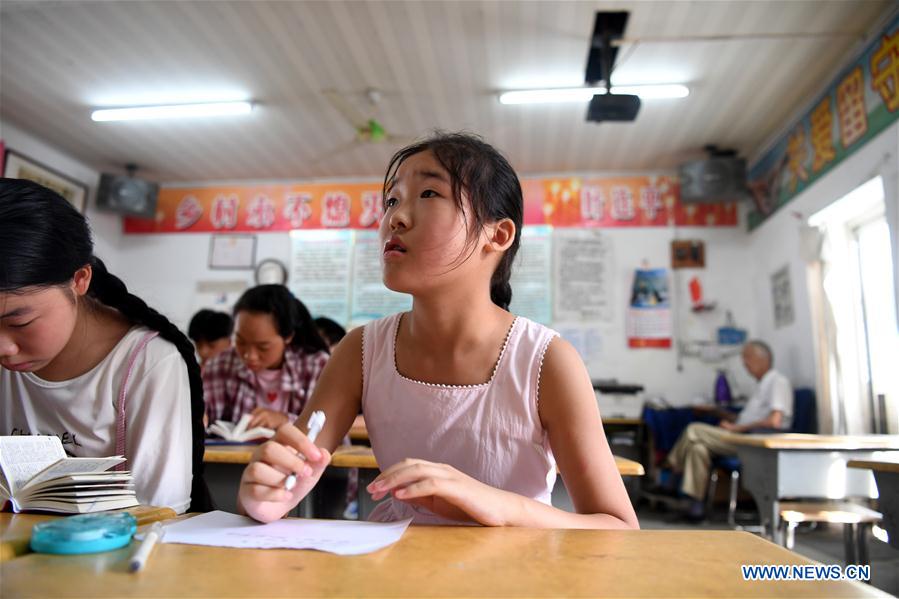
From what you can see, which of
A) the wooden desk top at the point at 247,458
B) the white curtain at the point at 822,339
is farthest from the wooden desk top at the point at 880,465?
the white curtain at the point at 822,339

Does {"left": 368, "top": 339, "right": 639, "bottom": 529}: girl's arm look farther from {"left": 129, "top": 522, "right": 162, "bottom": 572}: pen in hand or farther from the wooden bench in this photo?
the wooden bench

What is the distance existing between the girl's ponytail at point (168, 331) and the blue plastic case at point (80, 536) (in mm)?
598

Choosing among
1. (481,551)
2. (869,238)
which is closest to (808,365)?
(869,238)

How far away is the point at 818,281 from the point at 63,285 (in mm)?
5005

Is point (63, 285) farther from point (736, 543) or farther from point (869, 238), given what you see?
point (869, 238)

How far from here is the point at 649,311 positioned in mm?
Answer: 5891

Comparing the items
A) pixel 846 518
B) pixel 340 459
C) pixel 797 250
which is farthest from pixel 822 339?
pixel 340 459

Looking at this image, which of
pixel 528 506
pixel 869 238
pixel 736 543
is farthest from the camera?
pixel 869 238

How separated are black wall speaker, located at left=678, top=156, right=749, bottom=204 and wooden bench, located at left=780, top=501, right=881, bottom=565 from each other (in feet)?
11.2

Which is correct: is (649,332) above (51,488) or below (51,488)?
above

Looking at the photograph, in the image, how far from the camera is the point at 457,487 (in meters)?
0.75

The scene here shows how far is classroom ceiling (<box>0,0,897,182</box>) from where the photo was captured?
3756 mm

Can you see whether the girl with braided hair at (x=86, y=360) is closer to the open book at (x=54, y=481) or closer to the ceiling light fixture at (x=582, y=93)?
the open book at (x=54, y=481)

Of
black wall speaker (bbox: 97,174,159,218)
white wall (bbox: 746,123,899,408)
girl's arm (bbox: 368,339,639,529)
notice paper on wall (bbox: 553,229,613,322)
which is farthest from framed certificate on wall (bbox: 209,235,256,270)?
girl's arm (bbox: 368,339,639,529)
